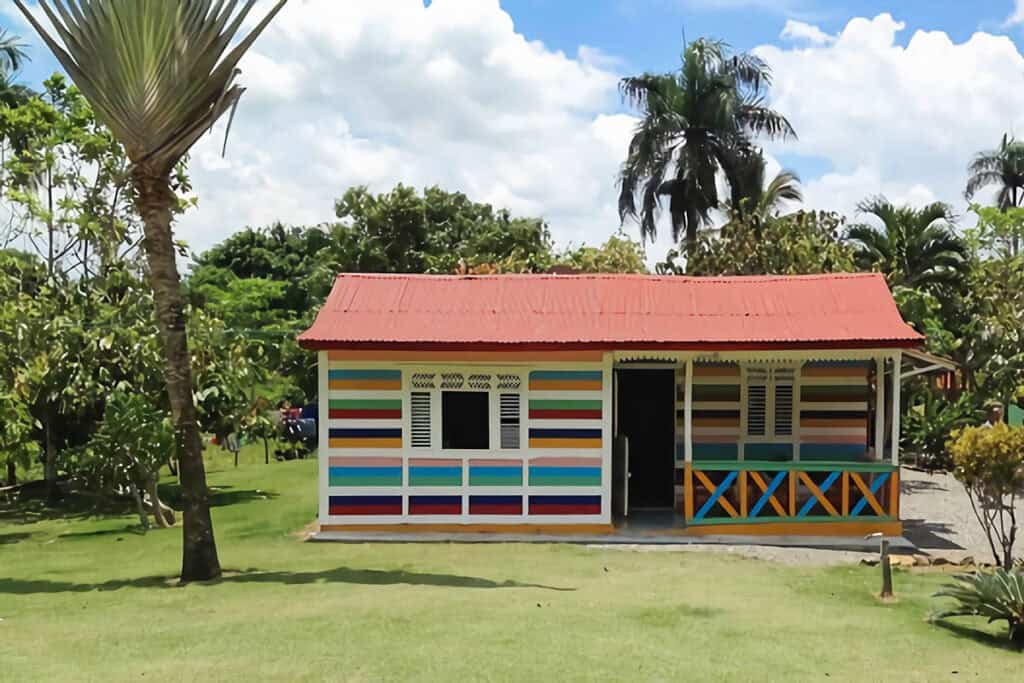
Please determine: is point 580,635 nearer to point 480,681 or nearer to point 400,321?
point 480,681

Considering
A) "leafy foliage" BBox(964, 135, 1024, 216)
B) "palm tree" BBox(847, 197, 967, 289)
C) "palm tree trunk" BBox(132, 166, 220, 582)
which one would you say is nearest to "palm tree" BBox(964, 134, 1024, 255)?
"leafy foliage" BBox(964, 135, 1024, 216)

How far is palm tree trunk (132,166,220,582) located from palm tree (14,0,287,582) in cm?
1

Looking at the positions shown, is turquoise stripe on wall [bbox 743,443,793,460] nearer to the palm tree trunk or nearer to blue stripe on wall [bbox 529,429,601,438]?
blue stripe on wall [bbox 529,429,601,438]

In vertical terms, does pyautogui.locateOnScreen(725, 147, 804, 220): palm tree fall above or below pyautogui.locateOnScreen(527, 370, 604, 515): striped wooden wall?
above

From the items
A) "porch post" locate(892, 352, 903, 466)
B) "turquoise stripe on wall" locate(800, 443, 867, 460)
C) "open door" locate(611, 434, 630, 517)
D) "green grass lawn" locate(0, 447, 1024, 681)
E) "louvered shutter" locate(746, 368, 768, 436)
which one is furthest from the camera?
"louvered shutter" locate(746, 368, 768, 436)

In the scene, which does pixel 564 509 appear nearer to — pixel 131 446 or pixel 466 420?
pixel 466 420

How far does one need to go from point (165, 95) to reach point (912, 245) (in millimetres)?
17897

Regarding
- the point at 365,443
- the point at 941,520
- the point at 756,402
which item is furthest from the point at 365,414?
the point at 941,520

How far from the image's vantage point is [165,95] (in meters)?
9.05

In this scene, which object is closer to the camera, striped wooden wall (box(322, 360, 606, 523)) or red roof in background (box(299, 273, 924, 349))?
red roof in background (box(299, 273, 924, 349))

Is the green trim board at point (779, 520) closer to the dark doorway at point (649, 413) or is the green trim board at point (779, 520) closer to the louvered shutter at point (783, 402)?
the dark doorway at point (649, 413)

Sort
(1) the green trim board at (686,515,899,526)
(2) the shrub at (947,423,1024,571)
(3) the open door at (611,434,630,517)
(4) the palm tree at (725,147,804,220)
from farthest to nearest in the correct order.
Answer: (4) the palm tree at (725,147,804,220), (3) the open door at (611,434,630,517), (1) the green trim board at (686,515,899,526), (2) the shrub at (947,423,1024,571)

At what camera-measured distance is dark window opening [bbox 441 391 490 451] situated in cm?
1270

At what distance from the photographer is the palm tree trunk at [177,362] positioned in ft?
30.9
